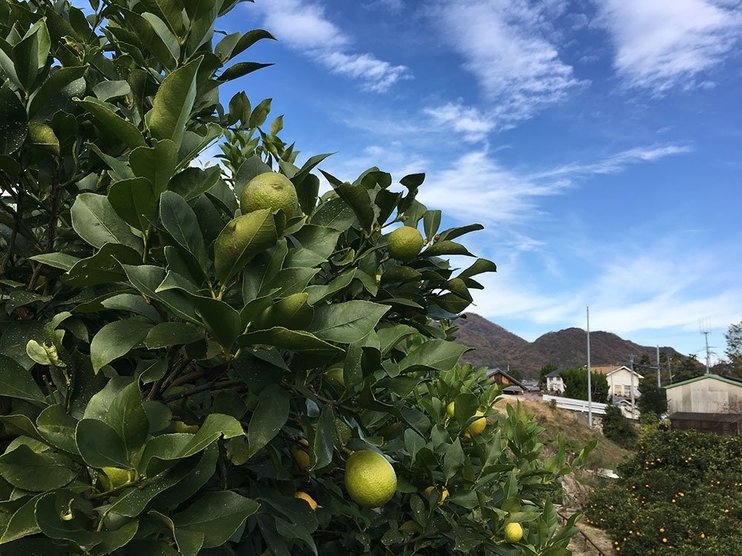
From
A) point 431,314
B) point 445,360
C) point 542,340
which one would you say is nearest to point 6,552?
point 445,360

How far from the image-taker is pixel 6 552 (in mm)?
812

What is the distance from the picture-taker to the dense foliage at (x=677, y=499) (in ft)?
31.3

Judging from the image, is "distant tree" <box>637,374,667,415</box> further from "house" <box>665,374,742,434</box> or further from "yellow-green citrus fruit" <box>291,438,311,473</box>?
"yellow-green citrus fruit" <box>291,438,311,473</box>

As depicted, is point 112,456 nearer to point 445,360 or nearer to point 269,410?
point 269,410

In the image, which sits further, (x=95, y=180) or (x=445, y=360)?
(x=95, y=180)

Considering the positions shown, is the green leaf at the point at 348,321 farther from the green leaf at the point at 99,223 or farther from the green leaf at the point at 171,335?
the green leaf at the point at 99,223

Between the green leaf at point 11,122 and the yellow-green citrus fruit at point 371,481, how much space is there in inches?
38.5

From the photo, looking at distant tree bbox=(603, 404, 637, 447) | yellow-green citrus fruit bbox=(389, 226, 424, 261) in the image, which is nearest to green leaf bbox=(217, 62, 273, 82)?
yellow-green citrus fruit bbox=(389, 226, 424, 261)

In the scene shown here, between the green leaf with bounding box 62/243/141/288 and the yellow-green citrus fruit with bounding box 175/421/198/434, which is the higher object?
the green leaf with bounding box 62/243/141/288

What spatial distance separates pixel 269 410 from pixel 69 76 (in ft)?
2.74

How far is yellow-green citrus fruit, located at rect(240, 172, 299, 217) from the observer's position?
0.95 meters

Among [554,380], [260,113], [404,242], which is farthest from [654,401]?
[404,242]

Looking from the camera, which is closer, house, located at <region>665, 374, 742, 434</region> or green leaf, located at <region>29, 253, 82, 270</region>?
green leaf, located at <region>29, 253, 82, 270</region>

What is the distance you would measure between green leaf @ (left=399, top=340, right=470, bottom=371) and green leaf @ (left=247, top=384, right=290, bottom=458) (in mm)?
265
